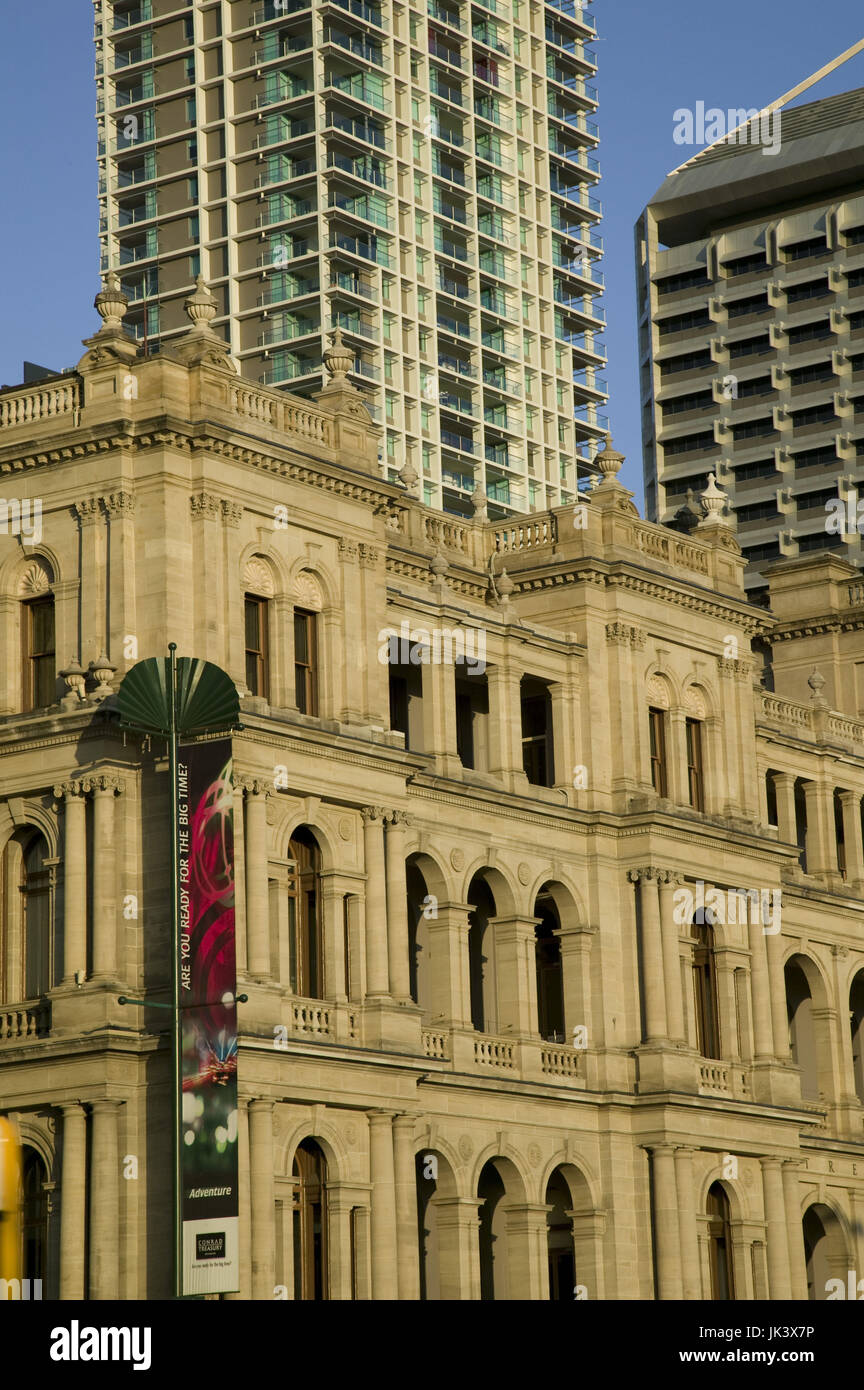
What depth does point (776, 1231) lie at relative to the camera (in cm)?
5634

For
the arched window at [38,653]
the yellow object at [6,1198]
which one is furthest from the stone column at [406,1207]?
the yellow object at [6,1198]

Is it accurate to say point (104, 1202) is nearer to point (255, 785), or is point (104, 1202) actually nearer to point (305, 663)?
point (255, 785)

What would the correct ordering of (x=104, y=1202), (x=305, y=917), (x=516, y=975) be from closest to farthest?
1. (x=104, y=1202)
2. (x=305, y=917)
3. (x=516, y=975)

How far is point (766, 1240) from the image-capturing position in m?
56.1

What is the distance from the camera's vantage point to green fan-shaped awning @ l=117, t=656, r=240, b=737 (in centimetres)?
4134

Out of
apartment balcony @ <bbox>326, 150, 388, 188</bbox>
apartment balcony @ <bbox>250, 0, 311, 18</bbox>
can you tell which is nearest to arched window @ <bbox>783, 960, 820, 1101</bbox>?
apartment balcony @ <bbox>326, 150, 388, 188</bbox>

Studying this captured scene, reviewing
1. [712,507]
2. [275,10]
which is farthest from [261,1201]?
[275,10]

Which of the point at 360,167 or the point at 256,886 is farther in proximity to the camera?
the point at 360,167

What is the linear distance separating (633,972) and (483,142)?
265ft

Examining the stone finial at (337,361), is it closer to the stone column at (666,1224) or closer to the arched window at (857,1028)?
the stone column at (666,1224)

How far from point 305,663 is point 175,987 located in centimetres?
974

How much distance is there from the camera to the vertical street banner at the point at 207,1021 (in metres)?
40.3
